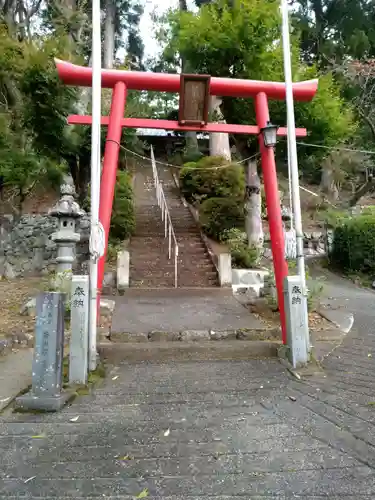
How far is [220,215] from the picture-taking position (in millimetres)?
11938

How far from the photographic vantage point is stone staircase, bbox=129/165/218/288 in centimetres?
980

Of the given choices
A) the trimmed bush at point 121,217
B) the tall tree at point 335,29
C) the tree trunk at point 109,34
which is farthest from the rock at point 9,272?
the tall tree at point 335,29

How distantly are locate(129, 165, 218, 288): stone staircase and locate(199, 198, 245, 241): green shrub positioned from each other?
532 mm

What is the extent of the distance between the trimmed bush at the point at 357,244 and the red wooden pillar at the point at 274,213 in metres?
8.04

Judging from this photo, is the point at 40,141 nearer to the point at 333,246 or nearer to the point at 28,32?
the point at 28,32

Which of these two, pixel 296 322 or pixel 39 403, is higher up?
pixel 296 322

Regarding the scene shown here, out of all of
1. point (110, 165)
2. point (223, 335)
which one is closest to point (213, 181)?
point (110, 165)

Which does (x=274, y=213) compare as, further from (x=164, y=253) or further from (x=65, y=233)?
(x=164, y=253)

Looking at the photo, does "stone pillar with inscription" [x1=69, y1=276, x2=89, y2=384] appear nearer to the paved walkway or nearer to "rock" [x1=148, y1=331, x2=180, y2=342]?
the paved walkway

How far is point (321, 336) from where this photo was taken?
625cm

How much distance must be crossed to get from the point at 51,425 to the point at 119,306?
4.16 meters

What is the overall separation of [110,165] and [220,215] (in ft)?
21.8

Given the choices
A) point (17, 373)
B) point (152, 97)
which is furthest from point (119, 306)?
point (152, 97)

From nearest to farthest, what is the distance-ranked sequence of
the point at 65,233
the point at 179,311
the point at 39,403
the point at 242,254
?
the point at 39,403 → the point at 179,311 → the point at 65,233 → the point at 242,254
